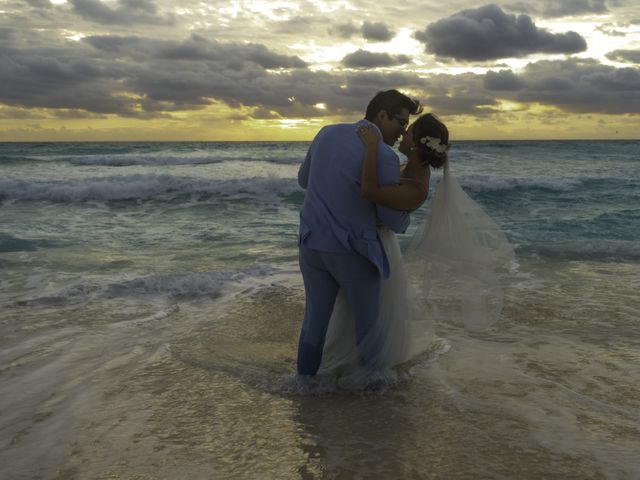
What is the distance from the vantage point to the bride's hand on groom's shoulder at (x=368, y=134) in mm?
3496

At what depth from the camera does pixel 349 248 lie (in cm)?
365

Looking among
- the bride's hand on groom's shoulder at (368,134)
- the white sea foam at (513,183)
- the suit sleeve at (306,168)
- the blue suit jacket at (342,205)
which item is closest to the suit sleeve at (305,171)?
the suit sleeve at (306,168)

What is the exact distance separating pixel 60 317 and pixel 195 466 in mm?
3502

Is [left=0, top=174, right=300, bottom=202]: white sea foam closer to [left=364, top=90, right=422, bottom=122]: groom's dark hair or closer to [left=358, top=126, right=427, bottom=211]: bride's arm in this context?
[left=364, top=90, right=422, bottom=122]: groom's dark hair

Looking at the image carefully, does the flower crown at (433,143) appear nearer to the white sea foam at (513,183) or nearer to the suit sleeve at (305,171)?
the suit sleeve at (305,171)

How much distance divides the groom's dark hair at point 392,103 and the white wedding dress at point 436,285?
67cm

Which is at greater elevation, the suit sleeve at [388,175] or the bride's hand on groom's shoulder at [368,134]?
the bride's hand on groom's shoulder at [368,134]

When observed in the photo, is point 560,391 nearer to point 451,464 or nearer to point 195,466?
point 451,464

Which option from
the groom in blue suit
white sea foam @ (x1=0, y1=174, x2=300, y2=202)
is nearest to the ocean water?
the groom in blue suit

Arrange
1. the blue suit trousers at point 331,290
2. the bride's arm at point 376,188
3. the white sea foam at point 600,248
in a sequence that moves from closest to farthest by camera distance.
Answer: the bride's arm at point 376,188, the blue suit trousers at point 331,290, the white sea foam at point 600,248

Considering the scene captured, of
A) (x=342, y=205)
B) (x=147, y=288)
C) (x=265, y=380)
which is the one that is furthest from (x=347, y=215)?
(x=147, y=288)

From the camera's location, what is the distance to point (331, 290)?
3.89 meters

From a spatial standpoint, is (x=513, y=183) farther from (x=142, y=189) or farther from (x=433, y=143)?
(x=433, y=143)

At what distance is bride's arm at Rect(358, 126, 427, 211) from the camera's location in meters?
3.47
